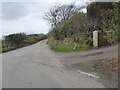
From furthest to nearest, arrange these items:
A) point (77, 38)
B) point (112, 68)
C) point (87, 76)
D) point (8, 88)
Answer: point (77, 38) < point (112, 68) < point (87, 76) < point (8, 88)

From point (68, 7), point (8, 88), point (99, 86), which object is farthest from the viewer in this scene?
point (68, 7)

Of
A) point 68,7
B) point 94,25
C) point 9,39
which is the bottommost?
point 9,39

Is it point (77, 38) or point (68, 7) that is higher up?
point (68, 7)

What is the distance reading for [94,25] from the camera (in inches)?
808

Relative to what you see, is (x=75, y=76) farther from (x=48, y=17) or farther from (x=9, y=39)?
(x=48, y=17)

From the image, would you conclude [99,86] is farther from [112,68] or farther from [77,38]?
[77,38]

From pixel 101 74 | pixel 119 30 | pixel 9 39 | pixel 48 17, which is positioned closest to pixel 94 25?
pixel 119 30

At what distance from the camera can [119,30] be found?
972cm

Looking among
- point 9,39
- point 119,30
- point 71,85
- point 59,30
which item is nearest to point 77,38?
point 59,30

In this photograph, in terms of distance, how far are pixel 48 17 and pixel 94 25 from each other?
2463 cm

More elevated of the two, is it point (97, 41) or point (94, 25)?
point (94, 25)

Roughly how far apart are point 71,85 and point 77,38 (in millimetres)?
13539

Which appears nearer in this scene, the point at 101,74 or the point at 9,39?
the point at 101,74

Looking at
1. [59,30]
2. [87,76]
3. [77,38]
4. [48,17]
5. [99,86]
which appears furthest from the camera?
[48,17]
